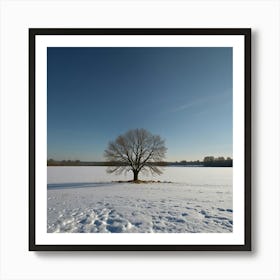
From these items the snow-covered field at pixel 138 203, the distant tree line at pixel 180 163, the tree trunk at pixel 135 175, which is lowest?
the snow-covered field at pixel 138 203

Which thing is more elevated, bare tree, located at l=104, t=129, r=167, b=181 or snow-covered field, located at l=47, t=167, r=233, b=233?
bare tree, located at l=104, t=129, r=167, b=181

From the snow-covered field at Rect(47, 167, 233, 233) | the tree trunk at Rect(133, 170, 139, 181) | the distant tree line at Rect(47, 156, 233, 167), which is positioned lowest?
the snow-covered field at Rect(47, 167, 233, 233)

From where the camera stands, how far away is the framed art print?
1.11 m

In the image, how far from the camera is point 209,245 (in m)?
1.10

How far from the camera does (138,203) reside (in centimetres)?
112

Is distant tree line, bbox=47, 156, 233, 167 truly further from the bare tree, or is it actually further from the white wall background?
the white wall background

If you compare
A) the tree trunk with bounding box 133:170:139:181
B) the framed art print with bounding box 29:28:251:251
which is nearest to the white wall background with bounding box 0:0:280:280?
the framed art print with bounding box 29:28:251:251
